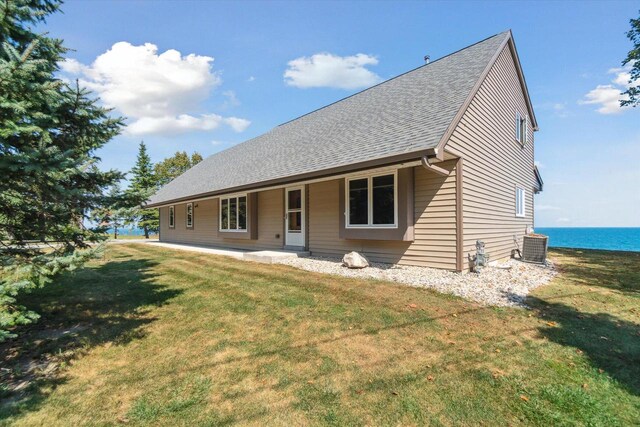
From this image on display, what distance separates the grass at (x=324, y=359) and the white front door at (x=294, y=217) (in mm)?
4657

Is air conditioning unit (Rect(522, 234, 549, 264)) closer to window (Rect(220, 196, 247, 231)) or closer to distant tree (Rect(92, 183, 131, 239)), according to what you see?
window (Rect(220, 196, 247, 231))

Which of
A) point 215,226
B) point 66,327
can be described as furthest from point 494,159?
point 215,226

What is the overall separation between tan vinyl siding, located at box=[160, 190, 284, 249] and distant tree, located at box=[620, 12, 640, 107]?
14746 mm

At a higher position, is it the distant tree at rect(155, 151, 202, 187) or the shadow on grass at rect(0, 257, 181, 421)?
the distant tree at rect(155, 151, 202, 187)

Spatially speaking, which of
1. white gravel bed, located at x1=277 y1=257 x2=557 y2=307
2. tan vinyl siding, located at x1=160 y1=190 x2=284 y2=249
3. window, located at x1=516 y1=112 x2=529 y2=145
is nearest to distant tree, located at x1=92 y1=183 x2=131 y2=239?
white gravel bed, located at x1=277 y1=257 x2=557 y2=307

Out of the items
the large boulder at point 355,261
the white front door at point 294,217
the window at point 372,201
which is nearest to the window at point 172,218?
the white front door at point 294,217

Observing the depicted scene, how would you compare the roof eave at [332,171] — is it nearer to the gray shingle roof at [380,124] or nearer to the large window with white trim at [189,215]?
the gray shingle roof at [380,124]

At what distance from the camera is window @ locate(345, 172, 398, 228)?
24.9 feet

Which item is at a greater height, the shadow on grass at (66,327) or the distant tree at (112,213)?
the distant tree at (112,213)

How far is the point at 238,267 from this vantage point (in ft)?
27.4

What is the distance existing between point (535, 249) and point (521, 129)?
5107 mm

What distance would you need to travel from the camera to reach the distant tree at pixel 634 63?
12.0 meters

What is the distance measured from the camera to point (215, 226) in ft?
48.2

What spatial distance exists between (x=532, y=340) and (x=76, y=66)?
7288mm
